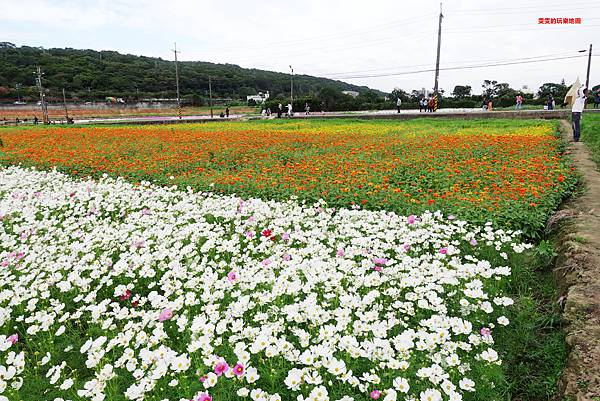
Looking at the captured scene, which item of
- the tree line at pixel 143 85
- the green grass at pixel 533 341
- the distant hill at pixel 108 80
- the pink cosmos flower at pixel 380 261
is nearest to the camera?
the green grass at pixel 533 341

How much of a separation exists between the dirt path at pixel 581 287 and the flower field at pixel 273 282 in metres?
0.34

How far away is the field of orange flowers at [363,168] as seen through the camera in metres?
5.87

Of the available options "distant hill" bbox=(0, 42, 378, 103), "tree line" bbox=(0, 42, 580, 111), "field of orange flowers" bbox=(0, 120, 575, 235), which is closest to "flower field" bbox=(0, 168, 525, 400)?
"field of orange flowers" bbox=(0, 120, 575, 235)

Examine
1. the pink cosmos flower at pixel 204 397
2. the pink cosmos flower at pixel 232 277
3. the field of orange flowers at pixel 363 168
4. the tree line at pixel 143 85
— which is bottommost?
the pink cosmos flower at pixel 204 397

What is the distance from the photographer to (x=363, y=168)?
8.39 meters

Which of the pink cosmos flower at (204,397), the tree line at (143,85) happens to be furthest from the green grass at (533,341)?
the tree line at (143,85)

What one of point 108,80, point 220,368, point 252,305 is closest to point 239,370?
point 220,368

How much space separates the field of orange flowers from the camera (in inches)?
231

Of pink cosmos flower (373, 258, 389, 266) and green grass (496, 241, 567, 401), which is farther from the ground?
pink cosmos flower (373, 258, 389, 266)

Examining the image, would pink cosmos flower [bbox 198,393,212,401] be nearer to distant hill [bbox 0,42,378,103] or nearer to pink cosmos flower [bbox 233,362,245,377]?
pink cosmos flower [bbox 233,362,245,377]

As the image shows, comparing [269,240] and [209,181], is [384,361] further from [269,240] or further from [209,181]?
[209,181]

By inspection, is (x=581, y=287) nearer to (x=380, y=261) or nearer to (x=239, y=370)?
(x=380, y=261)

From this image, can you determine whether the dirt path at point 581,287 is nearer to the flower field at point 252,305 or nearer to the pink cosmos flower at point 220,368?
the flower field at point 252,305

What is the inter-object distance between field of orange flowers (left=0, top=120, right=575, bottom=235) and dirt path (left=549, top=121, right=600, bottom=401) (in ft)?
1.25
